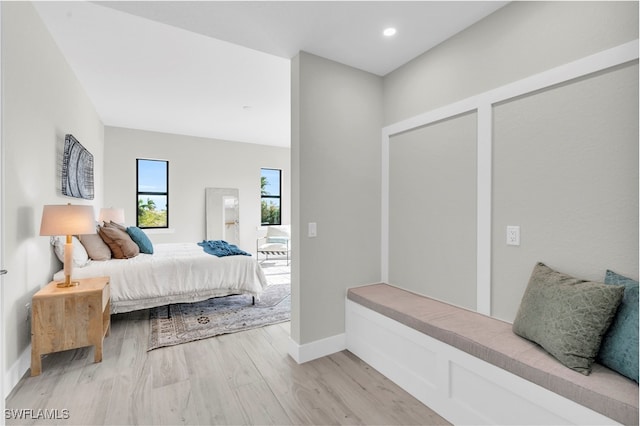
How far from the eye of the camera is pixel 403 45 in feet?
7.96

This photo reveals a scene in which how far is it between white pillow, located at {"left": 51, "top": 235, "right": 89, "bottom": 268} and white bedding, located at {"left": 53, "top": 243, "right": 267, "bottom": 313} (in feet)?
0.23

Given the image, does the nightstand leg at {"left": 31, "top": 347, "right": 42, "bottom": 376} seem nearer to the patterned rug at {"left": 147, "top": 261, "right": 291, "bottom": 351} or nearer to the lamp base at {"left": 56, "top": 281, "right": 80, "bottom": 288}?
the lamp base at {"left": 56, "top": 281, "right": 80, "bottom": 288}

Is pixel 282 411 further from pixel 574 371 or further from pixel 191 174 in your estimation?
pixel 191 174

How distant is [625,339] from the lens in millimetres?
1287

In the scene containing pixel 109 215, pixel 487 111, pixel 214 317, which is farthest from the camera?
pixel 109 215

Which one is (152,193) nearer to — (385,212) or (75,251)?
(75,251)

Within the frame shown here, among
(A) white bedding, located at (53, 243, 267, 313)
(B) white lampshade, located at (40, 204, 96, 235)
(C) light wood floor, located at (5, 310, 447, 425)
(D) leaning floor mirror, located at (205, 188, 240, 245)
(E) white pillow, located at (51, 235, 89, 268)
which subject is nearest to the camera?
(C) light wood floor, located at (5, 310, 447, 425)

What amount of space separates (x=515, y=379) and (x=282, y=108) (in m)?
4.21

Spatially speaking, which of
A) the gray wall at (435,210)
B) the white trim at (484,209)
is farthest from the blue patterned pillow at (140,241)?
the white trim at (484,209)

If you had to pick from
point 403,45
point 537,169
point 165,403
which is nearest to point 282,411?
point 165,403

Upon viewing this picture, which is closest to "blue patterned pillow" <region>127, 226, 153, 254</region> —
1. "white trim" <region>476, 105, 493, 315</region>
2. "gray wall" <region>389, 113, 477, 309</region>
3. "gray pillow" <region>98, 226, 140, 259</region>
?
"gray pillow" <region>98, 226, 140, 259</region>

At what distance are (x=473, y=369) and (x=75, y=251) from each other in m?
3.47

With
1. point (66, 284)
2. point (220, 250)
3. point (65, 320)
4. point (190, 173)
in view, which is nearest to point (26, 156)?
point (66, 284)

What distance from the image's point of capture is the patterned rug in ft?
9.60
